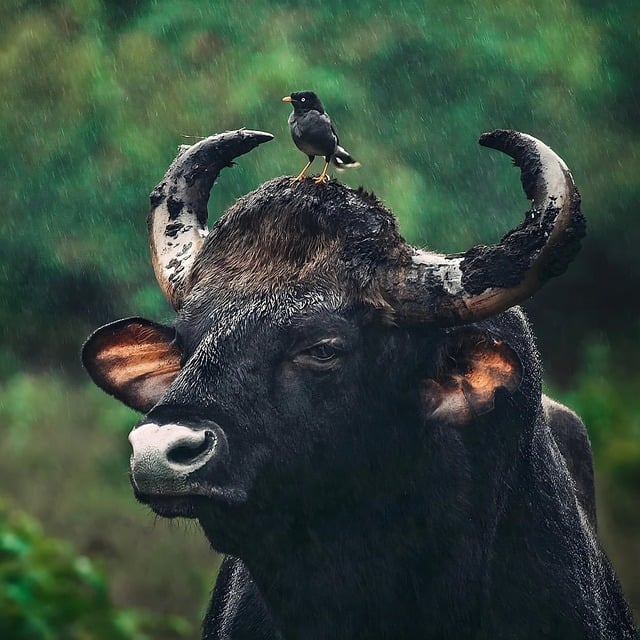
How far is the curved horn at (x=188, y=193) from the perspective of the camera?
5.25 meters

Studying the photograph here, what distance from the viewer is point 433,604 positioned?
15.4 feet

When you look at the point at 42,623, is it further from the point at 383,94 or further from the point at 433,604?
the point at 383,94

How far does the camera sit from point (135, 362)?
16.1ft

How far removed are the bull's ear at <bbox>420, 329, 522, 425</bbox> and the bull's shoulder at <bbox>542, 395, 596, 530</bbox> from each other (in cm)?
173

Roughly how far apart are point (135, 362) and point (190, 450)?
956 mm

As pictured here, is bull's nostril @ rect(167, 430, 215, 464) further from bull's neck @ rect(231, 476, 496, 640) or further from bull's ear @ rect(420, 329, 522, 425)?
bull's ear @ rect(420, 329, 522, 425)

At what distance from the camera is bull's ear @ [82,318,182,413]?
4.87 metres

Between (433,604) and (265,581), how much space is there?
616mm

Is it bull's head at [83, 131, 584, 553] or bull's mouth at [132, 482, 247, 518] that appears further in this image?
bull's head at [83, 131, 584, 553]

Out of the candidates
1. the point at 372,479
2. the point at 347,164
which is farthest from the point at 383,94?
the point at 372,479

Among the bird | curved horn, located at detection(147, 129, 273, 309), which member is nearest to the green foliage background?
curved horn, located at detection(147, 129, 273, 309)

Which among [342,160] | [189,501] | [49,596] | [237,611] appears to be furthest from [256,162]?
[189,501]

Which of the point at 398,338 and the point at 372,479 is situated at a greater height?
the point at 398,338

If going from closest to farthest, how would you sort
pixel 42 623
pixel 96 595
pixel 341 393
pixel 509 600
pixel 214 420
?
pixel 214 420 < pixel 341 393 < pixel 509 600 < pixel 42 623 < pixel 96 595
